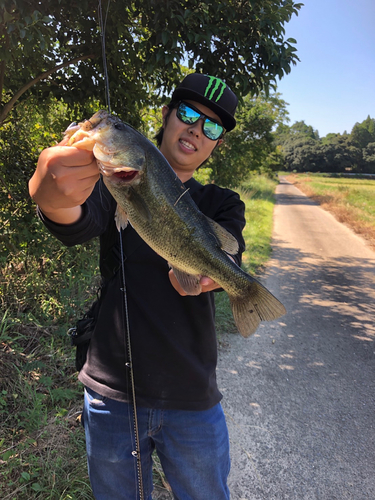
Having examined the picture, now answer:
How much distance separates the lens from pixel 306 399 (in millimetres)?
3646

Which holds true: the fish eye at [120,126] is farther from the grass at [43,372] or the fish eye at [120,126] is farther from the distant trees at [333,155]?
the distant trees at [333,155]

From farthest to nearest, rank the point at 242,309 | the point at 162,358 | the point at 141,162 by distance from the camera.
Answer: the point at 242,309
the point at 162,358
the point at 141,162

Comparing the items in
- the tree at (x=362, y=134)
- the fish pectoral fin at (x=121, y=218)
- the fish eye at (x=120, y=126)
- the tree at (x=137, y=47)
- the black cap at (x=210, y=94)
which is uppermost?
the tree at (x=362, y=134)

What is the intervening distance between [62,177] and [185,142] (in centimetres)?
89

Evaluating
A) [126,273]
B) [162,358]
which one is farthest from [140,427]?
[126,273]

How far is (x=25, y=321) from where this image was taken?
3.78 meters

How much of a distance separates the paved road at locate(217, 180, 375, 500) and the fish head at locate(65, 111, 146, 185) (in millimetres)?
2761

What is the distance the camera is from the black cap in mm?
1854

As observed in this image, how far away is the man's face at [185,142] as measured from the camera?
1.83m

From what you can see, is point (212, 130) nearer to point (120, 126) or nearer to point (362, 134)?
point (120, 126)

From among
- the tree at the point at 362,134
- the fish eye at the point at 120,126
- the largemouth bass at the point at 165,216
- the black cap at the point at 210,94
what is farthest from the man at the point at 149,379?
the tree at the point at 362,134

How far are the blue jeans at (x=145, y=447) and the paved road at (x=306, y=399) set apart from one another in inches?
51.5

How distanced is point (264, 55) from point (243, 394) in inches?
167

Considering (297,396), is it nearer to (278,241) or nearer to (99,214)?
(99,214)
